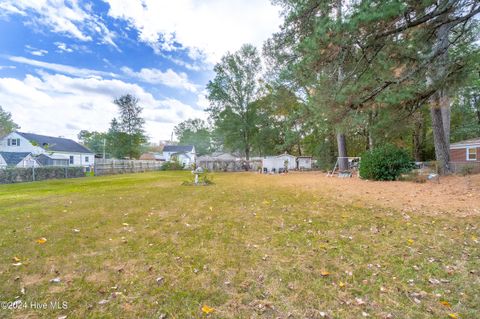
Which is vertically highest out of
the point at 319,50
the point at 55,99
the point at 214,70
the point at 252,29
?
the point at 214,70

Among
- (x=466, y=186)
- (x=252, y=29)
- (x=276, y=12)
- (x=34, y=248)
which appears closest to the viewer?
(x=34, y=248)

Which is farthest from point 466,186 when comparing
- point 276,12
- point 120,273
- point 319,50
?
point 276,12

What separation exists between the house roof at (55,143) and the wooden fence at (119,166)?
9.70 m

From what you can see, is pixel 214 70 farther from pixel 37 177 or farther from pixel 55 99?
pixel 37 177

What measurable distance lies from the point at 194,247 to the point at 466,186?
872cm

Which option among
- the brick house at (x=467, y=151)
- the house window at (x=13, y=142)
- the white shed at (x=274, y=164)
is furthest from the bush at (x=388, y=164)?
the house window at (x=13, y=142)

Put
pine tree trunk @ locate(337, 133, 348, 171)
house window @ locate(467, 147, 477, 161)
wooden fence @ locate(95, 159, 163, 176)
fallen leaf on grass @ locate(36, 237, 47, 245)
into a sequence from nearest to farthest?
fallen leaf on grass @ locate(36, 237, 47, 245) → pine tree trunk @ locate(337, 133, 348, 171) → house window @ locate(467, 147, 477, 161) → wooden fence @ locate(95, 159, 163, 176)

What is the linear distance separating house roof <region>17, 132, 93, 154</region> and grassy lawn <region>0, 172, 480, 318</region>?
27078mm

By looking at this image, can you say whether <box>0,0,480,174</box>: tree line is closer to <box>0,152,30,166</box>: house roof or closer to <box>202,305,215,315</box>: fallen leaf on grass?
<box>202,305,215,315</box>: fallen leaf on grass

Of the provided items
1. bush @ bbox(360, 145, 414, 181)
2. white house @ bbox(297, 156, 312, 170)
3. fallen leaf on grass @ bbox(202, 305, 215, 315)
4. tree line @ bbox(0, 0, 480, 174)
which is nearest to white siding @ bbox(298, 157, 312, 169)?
white house @ bbox(297, 156, 312, 170)

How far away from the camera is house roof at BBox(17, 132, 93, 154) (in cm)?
2510

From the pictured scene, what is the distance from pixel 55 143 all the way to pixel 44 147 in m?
3.61

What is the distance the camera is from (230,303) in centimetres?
197

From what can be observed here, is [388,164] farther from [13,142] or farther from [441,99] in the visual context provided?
[13,142]
